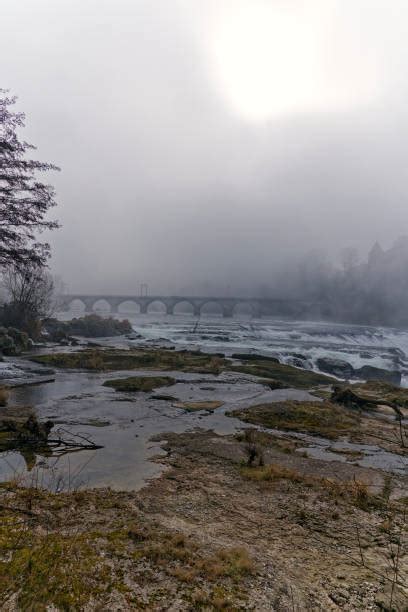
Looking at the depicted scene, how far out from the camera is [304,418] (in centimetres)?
1471

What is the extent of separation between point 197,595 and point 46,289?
45.8m

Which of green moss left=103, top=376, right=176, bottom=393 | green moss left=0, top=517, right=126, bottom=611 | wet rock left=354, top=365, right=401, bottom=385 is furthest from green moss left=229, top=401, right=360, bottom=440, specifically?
wet rock left=354, top=365, right=401, bottom=385

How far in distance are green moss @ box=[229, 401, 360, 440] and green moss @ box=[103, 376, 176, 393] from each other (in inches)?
226

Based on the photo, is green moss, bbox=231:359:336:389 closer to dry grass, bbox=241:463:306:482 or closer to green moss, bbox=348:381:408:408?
green moss, bbox=348:381:408:408

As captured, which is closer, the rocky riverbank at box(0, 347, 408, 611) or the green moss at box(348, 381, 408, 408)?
the rocky riverbank at box(0, 347, 408, 611)

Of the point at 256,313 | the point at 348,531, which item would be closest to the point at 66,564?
the point at 348,531

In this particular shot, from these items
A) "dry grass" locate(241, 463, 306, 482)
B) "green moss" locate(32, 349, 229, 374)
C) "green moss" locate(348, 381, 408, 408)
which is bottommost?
"green moss" locate(348, 381, 408, 408)

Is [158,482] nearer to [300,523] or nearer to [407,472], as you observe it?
[300,523]

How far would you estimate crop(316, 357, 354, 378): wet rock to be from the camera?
35062mm

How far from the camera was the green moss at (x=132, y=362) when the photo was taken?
80.3ft

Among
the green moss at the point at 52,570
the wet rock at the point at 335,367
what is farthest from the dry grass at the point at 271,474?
the wet rock at the point at 335,367

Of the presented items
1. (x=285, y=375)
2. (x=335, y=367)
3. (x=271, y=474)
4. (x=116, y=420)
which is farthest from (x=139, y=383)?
(x=335, y=367)

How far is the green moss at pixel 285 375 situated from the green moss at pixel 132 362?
205 centimetres

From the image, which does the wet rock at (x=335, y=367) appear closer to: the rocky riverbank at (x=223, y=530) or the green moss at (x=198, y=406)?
the green moss at (x=198, y=406)
